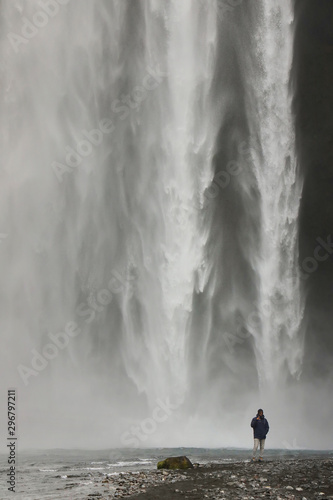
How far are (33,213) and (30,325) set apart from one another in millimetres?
6614

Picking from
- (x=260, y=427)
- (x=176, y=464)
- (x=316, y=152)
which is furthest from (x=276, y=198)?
(x=176, y=464)

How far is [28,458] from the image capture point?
72.2ft

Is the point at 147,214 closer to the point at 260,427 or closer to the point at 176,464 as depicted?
the point at 260,427

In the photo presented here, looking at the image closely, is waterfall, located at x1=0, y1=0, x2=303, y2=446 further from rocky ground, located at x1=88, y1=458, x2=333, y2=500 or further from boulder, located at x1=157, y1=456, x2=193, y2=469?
rocky ground, located at x1=88, y1=458, x2=333, y2=500

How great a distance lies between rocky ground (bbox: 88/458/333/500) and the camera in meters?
13.2

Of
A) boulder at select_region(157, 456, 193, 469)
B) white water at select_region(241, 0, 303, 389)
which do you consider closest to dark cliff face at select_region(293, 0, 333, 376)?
white water at select_region(241, 0, 303, 389)

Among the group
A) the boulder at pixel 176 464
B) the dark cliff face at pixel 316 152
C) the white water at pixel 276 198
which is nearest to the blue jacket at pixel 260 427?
the boulder at pixel 176 464

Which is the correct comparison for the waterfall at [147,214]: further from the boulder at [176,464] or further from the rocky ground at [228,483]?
the rocky ground at [228,483]

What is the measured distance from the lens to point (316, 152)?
4047 cm

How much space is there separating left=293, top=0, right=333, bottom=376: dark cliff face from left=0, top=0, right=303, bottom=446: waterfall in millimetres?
5891

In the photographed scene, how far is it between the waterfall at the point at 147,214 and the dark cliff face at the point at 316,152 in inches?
232

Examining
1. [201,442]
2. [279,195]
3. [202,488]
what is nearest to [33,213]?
[279,195]

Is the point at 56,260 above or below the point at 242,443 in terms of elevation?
above

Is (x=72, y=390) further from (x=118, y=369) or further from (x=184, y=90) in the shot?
(x=184, y=90)
